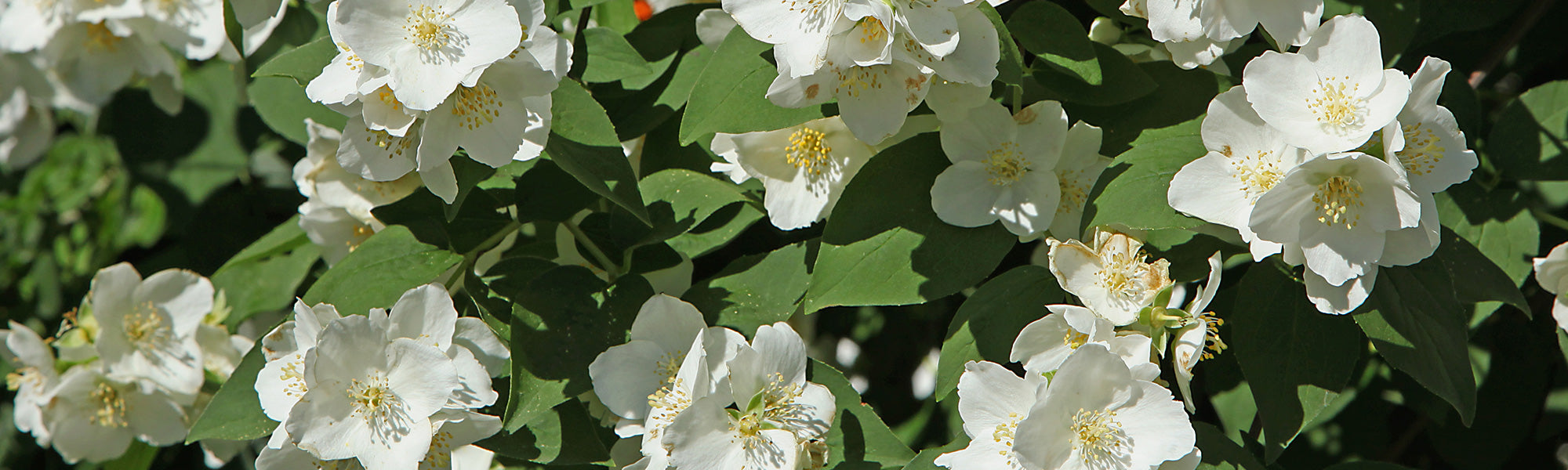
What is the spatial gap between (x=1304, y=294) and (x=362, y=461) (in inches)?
48.8

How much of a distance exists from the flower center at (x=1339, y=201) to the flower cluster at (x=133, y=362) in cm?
186

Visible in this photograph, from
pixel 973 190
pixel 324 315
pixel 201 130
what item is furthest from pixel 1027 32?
pixel 201 130

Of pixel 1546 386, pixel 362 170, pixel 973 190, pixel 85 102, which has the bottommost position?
pixel 1546 386

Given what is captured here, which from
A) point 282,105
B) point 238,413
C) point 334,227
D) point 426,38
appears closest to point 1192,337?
point 426,38

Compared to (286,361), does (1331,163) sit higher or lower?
higher

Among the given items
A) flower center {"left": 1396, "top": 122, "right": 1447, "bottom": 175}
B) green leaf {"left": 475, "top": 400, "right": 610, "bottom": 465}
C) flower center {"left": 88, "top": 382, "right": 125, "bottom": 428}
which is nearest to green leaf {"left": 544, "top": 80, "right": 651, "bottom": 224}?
green leaf {"left": 475, "top": 400, "right": 610, "bottom": 465}

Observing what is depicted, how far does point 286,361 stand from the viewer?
58.2 inches

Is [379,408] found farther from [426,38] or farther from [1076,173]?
[1076,173]

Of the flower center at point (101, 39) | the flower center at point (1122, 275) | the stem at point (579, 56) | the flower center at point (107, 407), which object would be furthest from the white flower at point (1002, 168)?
the flower center at point (101, 39)

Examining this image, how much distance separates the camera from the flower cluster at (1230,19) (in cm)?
128

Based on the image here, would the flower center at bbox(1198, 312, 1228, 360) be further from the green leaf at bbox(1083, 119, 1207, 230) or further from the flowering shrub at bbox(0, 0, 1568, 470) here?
the green leaf at bbox(1083, 119, 1207, 230)

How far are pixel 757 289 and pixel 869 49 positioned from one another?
0.44 m

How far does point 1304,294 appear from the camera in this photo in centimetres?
135

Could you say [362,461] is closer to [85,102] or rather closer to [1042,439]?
[1042,439]
